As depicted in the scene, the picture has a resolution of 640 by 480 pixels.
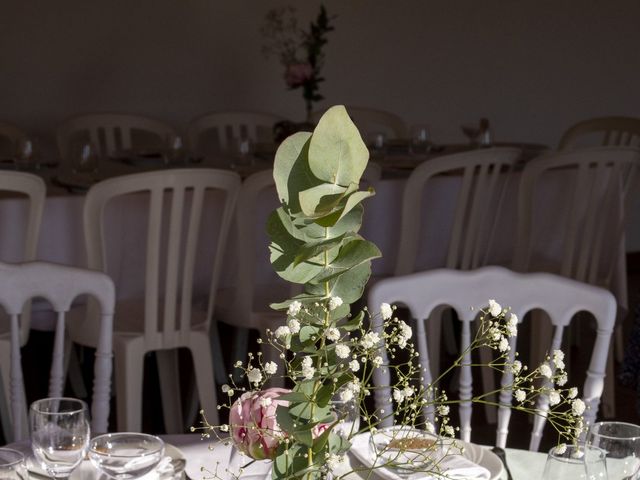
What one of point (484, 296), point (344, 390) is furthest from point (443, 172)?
point (344, 390)

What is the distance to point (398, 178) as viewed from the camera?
12.1 ft

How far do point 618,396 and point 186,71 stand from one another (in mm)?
2669

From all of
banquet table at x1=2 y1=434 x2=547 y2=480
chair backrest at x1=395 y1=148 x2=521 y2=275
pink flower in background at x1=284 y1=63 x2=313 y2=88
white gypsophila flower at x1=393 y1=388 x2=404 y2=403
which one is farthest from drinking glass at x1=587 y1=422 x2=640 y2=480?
pink flower in background at x1=284 y1=63 x2=313 y2=88

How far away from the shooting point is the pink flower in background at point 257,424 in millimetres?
1003

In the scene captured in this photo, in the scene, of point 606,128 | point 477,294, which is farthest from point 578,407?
point 606,128

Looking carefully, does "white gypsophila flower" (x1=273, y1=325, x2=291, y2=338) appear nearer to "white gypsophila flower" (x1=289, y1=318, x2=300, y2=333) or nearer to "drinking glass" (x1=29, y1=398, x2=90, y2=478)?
"white gypsophila flower" (x1=289, y1=318, x2=300, y2=333)

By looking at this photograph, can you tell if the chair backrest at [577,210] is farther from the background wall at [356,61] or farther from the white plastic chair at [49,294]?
the background wall at [356,61]

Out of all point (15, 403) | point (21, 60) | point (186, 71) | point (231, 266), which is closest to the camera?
point (15, 403)

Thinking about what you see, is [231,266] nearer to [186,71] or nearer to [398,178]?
[398,178]

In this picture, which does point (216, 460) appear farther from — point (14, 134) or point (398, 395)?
point (14, 134)

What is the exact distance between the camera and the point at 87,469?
1457 mm

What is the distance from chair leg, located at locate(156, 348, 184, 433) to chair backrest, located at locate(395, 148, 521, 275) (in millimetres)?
726

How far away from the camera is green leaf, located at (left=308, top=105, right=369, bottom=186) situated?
0.84 metres

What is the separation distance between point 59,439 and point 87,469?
65mm
